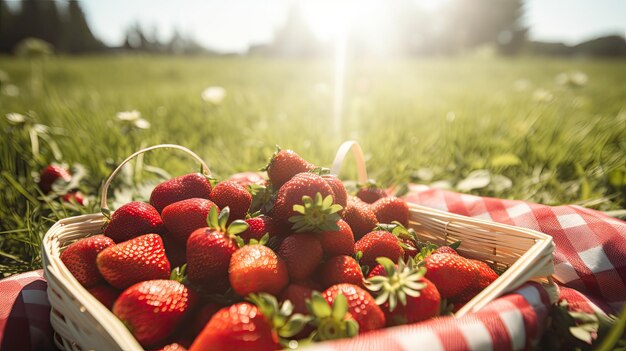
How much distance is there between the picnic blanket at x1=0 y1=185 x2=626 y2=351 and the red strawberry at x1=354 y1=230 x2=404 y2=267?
0.85ft

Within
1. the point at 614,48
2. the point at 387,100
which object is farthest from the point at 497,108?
the point at 614,48

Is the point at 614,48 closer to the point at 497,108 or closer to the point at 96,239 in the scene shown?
the point at 497,108

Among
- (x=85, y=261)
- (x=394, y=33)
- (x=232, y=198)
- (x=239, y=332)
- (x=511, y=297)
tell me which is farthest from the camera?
(x=394, y=33)

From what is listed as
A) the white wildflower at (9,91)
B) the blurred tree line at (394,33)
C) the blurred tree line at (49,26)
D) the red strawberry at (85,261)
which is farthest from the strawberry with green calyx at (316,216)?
the blurred tree line at (49,26)

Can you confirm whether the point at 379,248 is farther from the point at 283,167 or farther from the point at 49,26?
the point at 49,26

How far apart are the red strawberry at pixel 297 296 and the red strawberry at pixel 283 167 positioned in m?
0.35

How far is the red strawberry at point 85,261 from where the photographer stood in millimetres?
924

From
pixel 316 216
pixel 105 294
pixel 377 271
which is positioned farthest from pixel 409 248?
pixel 105 294

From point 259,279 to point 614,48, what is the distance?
28.2 m

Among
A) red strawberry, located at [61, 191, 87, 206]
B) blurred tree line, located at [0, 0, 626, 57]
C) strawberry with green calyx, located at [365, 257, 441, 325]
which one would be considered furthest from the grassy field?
blurred tree line, located at [0, 0, 626, 57]

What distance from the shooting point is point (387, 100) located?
409 cm

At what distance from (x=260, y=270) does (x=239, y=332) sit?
0.13 metres

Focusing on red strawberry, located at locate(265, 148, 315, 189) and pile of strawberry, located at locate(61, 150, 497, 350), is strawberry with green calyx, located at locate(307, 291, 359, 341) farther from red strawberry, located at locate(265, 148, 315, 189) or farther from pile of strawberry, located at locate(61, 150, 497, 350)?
red strawberry, located at locate(265, 148, 315, 189)

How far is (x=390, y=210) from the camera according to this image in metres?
1.23
